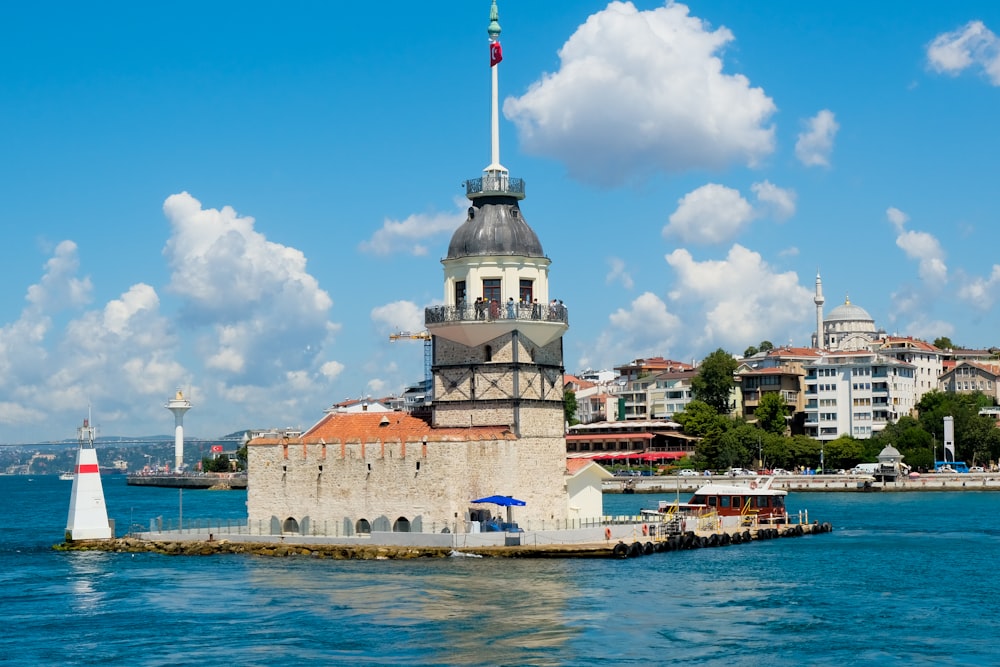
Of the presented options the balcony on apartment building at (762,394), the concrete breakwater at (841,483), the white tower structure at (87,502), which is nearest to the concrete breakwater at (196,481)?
the balcony on apartment building at (762,394)

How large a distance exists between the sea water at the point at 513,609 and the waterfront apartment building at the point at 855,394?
78371 mm

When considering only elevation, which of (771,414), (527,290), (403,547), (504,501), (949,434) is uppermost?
(527,290)

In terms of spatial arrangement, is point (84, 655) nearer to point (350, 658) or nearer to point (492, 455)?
point (350, 658)

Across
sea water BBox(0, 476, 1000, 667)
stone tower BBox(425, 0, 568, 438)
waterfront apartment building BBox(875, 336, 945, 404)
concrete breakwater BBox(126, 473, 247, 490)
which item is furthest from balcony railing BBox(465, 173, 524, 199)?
concrete breakwater BBox(126, 473, 247, 490)

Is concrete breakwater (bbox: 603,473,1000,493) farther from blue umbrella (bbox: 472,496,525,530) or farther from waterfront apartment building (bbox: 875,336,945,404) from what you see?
blue umbrella (bbox: 472,496,525,530)

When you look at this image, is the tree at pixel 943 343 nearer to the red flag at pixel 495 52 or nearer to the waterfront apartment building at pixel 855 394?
the waterfront apartment building at pixel 855 394

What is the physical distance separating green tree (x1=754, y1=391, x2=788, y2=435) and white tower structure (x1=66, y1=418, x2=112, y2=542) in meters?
86.5

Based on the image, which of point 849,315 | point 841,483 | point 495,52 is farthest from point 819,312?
point 495,52

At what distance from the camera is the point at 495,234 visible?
183 ft

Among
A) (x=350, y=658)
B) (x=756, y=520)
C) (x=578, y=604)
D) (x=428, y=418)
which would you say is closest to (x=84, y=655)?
(x=350, y=658)

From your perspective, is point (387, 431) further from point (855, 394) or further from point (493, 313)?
point (855, 394)

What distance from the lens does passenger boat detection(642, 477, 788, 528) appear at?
66250 mm

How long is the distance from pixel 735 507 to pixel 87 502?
30.3 m

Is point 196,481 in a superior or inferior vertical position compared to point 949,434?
inferior
